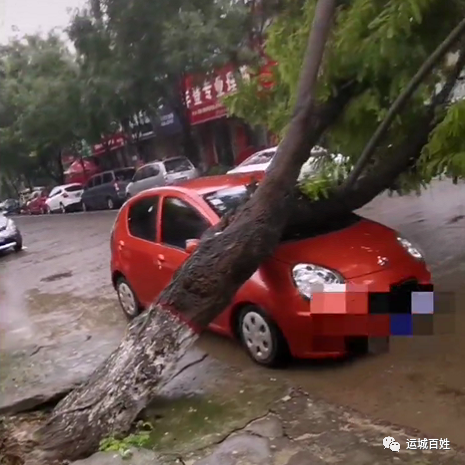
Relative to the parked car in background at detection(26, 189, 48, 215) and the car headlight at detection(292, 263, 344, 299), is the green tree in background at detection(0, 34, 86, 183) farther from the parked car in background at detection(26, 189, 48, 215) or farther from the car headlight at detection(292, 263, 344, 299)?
the car headlight at detection(292, 263, 344, 299)

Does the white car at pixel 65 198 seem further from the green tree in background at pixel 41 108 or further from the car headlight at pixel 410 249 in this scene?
the car headlight at pixel 410 249

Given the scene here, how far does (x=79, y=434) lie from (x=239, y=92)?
3.90 m

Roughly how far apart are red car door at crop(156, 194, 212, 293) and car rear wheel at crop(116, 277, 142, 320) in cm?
74

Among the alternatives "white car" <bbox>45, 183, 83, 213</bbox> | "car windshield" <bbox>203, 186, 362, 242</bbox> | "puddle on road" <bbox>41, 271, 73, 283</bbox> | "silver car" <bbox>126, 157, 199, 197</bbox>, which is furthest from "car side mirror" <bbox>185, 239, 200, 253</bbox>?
"white car" <bbox>45, 183, 83, 213</bbox>

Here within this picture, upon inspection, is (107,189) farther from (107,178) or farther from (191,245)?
(191,245)

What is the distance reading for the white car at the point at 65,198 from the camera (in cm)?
1374

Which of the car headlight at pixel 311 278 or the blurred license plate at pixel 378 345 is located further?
the car headlight at pixel 311 278

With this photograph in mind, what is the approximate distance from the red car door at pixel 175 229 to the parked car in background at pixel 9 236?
894 cm

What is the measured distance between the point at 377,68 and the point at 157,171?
675 cm

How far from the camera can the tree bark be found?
4.01 metres

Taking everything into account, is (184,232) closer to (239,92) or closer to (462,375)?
(239,92)

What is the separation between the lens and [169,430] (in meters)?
4.10

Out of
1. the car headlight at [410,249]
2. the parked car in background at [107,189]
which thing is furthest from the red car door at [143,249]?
the parked car in background at [107,189]

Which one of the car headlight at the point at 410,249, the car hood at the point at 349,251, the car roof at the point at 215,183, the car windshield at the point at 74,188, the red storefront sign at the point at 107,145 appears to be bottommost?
the car headlight at the point at 410,249
